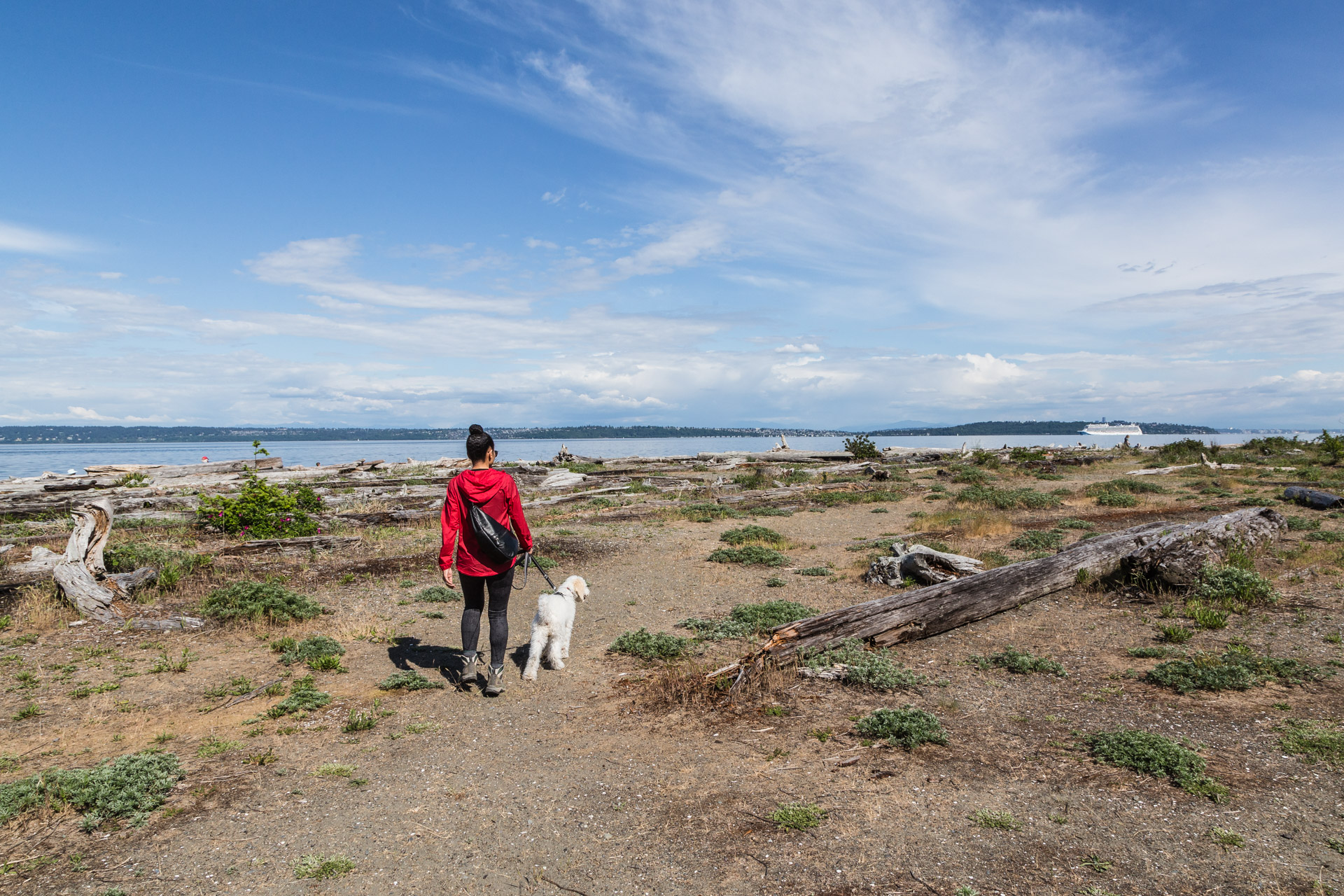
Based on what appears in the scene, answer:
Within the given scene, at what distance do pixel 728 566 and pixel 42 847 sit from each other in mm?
10808

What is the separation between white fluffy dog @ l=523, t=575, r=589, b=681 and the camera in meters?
7.47

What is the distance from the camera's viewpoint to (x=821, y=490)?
26297 mm

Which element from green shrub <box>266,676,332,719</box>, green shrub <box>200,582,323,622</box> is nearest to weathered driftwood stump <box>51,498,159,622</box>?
green shrub <box>200,582,323,622</box>

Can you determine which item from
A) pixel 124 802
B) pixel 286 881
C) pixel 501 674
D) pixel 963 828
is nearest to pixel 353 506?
pixel 501 674

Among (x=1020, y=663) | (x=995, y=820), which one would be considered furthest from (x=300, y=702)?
(x=1020, y=663)

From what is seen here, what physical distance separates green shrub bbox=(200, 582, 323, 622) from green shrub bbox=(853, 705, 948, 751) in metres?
8.10

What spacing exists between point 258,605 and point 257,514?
23.2 ft

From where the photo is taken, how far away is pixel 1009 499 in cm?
2055

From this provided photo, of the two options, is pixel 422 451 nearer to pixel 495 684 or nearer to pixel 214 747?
pixel 495 684

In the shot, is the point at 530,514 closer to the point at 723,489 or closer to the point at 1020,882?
the point at 723,489

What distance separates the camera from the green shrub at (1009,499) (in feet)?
65.8

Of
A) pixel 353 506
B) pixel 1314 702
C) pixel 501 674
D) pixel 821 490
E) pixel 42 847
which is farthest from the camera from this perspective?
pixel 821 490

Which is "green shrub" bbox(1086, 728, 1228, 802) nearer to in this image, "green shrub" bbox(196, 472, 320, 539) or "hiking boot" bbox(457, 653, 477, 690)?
"hiking boot" bbox(457, 653, 477, 690)

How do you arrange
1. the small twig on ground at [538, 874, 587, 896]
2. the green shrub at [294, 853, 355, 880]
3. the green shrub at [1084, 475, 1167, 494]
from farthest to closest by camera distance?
the green shrub at [1084, 475, 1167, 494]
the green shrub at [294, 853, 355, 880]
the small twig on ground at [538, 874, 587, 896]
